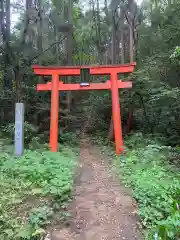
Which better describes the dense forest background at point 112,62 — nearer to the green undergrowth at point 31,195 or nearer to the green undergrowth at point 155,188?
the green undergrowth at point 155,188

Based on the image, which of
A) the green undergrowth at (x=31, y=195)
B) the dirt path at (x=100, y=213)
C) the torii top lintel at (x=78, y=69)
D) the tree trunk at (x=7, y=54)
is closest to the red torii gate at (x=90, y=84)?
the torii top lintel at (x=78, y=69)

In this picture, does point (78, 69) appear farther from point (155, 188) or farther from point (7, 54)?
point (155, 188)

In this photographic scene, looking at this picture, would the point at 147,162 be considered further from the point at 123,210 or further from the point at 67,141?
the point at 67,141

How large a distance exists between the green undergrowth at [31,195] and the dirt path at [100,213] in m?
0.27

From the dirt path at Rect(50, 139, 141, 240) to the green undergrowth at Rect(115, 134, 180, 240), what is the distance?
24 cm

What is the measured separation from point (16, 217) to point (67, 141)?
29.1 feet

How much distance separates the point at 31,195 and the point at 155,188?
2.46 m

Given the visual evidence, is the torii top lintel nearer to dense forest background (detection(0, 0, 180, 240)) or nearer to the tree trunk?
dense forest background (detection(0, 0, 180, 240))

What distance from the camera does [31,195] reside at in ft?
18.1

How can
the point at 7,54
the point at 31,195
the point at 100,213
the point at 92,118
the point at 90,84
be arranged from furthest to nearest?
the point at 92,118
the point at 7,54
the point at 90,84
the point at 31,195
the point at 100,213

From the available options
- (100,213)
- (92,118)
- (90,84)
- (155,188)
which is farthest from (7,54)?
(100,213)

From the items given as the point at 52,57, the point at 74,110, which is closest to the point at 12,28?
the point at 52,57

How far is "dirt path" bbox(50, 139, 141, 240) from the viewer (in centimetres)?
446

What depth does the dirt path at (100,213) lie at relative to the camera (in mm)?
4457
